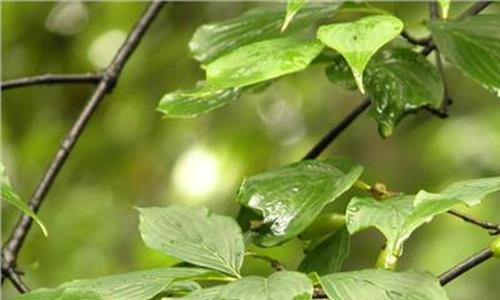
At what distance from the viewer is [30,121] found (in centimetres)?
182

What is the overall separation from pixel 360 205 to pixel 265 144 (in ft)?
4.16

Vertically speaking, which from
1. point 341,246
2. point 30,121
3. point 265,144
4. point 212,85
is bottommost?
point 265,144

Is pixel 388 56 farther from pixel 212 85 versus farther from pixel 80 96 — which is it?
pixel 80 96

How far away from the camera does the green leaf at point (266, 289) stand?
1.72 feet

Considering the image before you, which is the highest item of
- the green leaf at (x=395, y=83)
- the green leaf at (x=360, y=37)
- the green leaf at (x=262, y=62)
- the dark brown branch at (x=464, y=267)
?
the green leaf at (x=360, y=37)

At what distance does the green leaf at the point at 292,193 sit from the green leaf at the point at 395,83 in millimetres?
54

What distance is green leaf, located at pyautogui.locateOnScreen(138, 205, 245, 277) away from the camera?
612mm

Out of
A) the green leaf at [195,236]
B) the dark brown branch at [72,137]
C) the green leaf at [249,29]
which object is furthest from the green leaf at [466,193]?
the dark brown branch at [72,137]

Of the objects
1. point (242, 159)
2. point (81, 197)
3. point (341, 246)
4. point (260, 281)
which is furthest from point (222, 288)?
point (81, 197)

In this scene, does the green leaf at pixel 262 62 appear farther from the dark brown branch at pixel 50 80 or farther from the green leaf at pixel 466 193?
the dark brown branch at pixel 50 80

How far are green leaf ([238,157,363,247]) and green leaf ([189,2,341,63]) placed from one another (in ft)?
0.40

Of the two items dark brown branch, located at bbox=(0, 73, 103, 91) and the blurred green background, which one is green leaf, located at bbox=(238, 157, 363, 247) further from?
the blurred green background

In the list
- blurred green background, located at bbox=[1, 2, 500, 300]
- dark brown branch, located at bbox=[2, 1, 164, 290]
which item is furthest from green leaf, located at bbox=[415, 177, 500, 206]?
blurred green background, located at bbox=[1, 2, 500, 300]

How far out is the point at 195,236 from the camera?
25.4 inches
